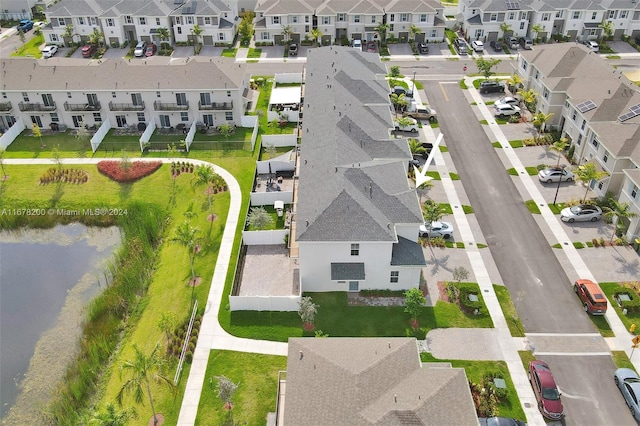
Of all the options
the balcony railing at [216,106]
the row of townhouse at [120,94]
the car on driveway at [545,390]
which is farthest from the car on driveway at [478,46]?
the car on driveway at [545,390]

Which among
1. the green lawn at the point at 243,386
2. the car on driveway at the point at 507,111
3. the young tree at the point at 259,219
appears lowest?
the green lawn at the point at 243,386

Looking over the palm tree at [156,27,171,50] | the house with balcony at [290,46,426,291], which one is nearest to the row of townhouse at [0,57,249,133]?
the house with balcony at [290,46,426,291]

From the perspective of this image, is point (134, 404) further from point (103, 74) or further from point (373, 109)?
point (103, 74)

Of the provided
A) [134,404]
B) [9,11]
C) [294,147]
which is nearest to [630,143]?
[294,147]

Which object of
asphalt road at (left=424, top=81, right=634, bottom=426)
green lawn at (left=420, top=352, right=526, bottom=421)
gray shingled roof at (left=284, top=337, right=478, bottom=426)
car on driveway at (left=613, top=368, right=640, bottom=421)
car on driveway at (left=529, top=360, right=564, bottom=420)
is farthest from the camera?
asphalt road at (left=424, top=81, right=634, bottom=426)

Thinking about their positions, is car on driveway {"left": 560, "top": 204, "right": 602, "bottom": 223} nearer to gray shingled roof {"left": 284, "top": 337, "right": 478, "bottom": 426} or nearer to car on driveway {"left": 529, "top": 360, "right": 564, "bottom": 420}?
car on driveway {"left": 529, "top": 360, "right": 564, "bottom": 420}

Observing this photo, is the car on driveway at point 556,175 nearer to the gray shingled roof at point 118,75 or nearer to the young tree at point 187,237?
the young tree at point 187,237
